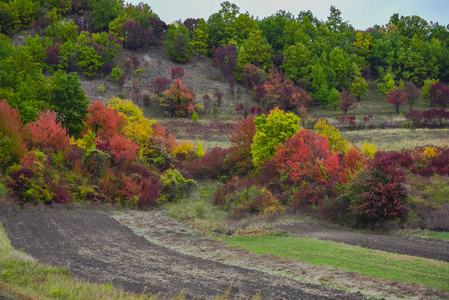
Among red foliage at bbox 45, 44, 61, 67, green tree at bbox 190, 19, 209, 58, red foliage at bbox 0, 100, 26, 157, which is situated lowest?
A: red foliage at bbox 0, 100, 26, 157

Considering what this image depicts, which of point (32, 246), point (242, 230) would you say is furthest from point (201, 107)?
point (32, 246)

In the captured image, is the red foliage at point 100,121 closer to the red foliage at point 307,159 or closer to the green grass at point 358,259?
the red foliage at point 307,159

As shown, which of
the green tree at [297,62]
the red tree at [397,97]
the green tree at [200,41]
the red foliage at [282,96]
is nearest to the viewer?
the red tree at [397,97]

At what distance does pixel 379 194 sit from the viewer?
21547 millimetres

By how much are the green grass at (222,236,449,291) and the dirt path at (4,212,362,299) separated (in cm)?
220

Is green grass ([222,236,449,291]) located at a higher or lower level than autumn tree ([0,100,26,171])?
lower

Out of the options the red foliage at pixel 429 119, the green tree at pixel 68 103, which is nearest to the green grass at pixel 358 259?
the green tree at pixel 68 103

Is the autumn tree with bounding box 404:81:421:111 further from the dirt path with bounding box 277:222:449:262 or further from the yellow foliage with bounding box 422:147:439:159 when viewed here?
the dirt path with bounding box 277:222:449:262

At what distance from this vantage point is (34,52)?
71.4 metres

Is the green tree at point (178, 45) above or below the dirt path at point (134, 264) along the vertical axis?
above

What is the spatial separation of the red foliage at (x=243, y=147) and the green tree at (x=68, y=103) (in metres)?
16.0

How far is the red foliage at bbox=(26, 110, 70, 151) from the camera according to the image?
31.8 metres

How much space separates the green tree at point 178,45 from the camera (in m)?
88.8

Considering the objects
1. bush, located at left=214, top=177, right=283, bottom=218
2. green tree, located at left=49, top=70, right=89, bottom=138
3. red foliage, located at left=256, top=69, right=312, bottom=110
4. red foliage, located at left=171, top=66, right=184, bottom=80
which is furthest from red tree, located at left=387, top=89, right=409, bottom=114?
green tree, located at left=49, top=70, right=89, bottom=138
